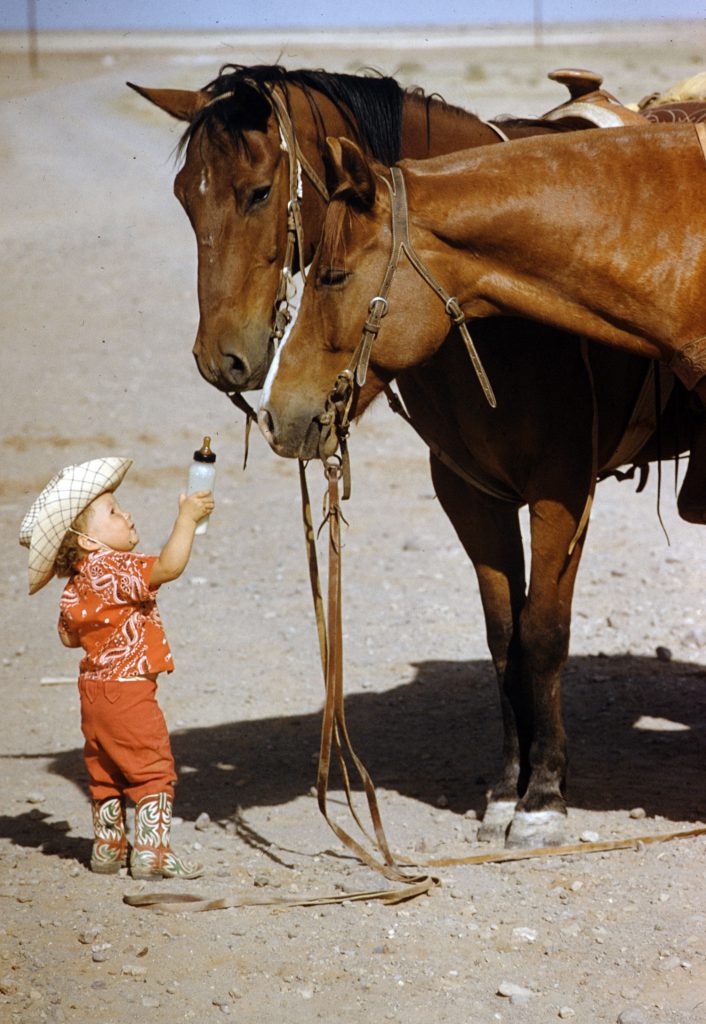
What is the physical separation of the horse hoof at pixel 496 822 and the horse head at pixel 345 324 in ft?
4.95

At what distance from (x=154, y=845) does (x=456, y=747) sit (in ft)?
5.13

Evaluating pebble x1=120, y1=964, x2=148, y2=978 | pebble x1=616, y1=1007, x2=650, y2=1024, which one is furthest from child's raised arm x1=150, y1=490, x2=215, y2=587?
pebble x1=616, y1=1007, x2=650, y2=1024

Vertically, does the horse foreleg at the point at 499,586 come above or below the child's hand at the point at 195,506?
below

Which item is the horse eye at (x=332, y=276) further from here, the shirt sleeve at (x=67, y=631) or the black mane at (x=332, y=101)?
the shirt sleeve at (x=67, y=631)

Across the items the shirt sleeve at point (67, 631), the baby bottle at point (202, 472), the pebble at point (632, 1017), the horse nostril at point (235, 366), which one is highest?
the horse nostril at point (235, 366)

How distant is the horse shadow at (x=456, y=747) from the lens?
4.62 meters

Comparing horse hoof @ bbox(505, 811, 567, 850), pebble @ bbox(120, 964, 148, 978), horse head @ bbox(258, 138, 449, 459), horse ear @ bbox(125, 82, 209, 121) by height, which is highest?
horse ear @ bbox(125, 82, 209, 121)

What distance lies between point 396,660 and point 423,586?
3.25 ft

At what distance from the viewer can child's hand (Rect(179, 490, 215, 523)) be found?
382 cm

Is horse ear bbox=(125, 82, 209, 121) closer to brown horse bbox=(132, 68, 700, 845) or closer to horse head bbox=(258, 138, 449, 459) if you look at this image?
brown horse bbox=(132, 68, 700, 845)

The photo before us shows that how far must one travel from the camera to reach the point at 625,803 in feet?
14.8

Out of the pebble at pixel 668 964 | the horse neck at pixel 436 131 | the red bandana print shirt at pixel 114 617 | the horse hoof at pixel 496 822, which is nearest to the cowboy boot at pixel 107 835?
the red bandana print shirt at pixel 114 617

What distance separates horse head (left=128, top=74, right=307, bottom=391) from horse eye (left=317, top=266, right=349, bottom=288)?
75cm

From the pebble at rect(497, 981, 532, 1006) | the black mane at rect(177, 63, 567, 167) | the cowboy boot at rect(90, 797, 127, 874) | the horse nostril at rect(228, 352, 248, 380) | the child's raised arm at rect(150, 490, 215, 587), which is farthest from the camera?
the black mane at rect(177, 63, 567, 167)
